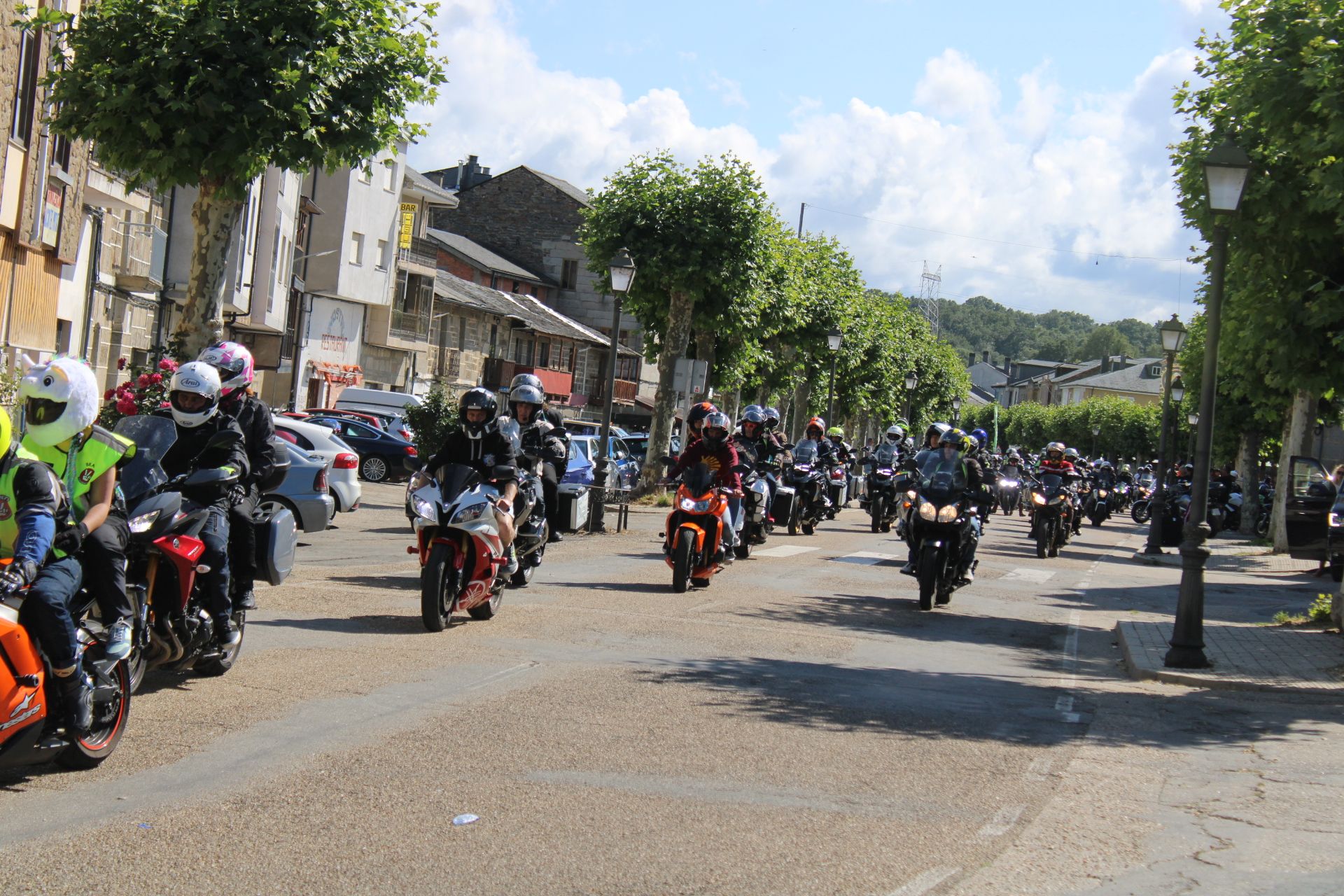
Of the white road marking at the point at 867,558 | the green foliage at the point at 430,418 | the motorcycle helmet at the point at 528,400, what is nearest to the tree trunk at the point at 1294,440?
the white road marking at the point at 867,558

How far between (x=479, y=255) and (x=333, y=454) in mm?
54291

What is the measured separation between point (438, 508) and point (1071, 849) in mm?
5670

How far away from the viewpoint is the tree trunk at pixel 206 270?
1728 centimetres

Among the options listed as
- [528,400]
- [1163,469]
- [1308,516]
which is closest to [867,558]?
[1308,516]

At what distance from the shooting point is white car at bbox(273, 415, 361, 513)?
1891 centimetres

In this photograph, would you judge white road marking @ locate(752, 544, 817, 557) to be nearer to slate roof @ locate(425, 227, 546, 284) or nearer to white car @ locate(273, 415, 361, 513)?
white car @ locate(273, 415, 361, 513)

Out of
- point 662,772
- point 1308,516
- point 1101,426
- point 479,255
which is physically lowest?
point 662,772

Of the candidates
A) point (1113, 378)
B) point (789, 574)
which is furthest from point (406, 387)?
point (1113, 378)

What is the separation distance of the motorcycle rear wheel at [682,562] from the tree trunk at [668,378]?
17008 millimetres

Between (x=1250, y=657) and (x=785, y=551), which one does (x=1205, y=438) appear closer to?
(x=1250, y=657)

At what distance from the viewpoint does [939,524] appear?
45.3 feet

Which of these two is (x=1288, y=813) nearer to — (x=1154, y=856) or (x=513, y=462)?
(x=1154, y=856)

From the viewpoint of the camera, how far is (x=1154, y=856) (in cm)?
548

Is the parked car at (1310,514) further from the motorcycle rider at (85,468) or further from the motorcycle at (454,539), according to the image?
the motorcycle rider at (85,468)
